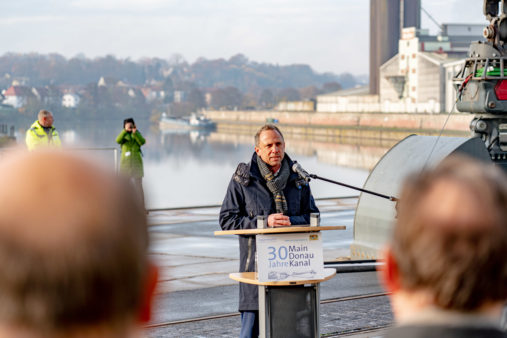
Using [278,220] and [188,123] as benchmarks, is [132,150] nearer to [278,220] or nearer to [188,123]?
[278,220]

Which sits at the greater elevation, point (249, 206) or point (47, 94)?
point (47, 94)

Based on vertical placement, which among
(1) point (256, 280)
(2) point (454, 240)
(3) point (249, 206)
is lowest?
(1) point (256, 280)

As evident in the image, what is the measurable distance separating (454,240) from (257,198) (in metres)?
4.77

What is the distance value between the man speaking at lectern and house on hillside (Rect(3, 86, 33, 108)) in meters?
116

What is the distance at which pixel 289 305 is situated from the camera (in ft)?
20.8

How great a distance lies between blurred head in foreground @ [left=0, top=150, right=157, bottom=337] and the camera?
4.60ft

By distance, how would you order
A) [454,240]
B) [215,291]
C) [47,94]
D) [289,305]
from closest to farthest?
1. [454,240]
2. [289,305]
3. [215,291]
4. [47,94]

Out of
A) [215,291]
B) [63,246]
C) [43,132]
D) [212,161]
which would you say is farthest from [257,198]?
[212,161]

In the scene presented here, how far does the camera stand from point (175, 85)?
630ft

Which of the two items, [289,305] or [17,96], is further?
[17,96]

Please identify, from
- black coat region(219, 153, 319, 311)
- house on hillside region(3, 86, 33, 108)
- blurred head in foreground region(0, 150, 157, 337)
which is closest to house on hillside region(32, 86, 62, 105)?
house on hillside region(3, 86, 33, 108)

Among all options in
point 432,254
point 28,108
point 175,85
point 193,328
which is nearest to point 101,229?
point 432,254

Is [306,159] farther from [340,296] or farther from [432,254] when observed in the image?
Answer: [432,254]

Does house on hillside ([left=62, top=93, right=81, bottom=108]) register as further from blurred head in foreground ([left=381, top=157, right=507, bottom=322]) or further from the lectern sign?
blurred head in foreground ([left=381, top=157, right=507, bottom=322])
